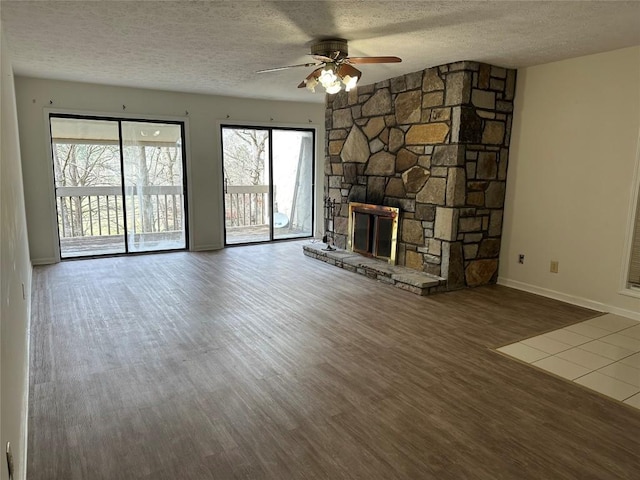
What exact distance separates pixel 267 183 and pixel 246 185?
1.23ft

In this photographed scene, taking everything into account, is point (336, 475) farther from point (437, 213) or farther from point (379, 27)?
point (437, 213)

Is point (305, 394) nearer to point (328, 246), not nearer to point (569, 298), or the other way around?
point (569, 298)

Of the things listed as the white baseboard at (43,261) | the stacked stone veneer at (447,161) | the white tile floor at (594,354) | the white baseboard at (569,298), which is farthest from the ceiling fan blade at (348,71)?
the white baseboard at (43,261)

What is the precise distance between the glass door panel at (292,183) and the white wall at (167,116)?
18 cm

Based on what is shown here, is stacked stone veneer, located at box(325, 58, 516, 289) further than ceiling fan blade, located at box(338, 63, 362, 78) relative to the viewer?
Yes

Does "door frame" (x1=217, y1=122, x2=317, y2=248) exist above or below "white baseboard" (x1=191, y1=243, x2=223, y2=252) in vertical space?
above

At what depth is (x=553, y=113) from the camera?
4.51m

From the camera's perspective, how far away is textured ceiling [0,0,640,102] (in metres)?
2.93

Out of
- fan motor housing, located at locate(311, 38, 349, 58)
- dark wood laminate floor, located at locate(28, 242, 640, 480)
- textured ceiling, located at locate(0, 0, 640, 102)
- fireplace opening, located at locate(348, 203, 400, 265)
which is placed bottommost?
dark wood laminate floor, located at locate(28, 242, 640, 480)

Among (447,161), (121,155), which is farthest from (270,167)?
(447,161)

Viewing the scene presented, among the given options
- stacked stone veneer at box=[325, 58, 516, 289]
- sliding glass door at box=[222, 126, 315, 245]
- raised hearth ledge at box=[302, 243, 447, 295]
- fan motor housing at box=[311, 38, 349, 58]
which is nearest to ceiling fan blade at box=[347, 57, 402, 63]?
fan motor housing at box=[311, 38, 349, 58]

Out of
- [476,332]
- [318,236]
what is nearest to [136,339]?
[476,332]

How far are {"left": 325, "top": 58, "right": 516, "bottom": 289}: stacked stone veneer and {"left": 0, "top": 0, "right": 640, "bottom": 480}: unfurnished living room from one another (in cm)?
3

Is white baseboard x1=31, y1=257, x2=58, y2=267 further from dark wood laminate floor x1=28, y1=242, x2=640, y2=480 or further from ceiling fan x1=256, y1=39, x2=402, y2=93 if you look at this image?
ceiling fan x1=256, y1=39, x2=402, y2=93
